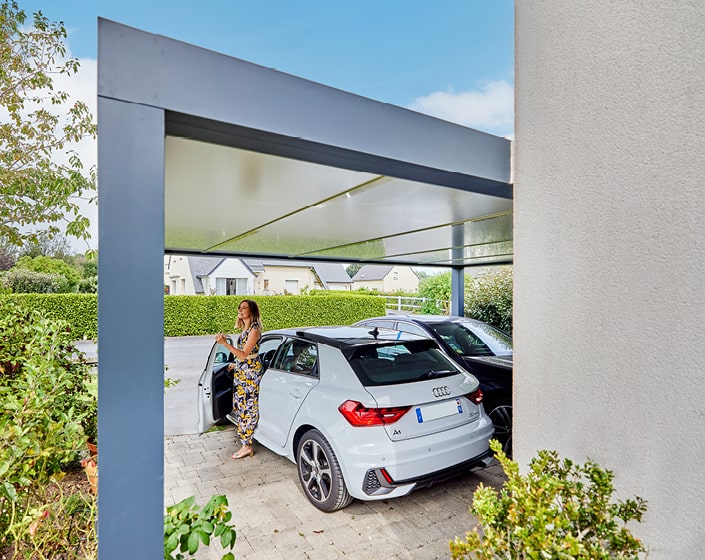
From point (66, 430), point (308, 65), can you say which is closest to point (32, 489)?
point (66, 430)

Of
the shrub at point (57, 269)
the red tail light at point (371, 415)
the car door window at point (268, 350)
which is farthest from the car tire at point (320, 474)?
the shrub at point (57, 269)

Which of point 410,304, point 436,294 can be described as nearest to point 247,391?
point 436,294

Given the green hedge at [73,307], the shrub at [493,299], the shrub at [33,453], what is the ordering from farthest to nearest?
1. the green hedge at [73,307]
2. the shrub at [493,299]
3. the shrub at [33,453]

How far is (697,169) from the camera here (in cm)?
165

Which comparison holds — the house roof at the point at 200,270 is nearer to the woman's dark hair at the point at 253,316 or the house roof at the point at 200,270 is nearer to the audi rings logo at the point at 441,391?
the woman's dark hair at the point at 253,316

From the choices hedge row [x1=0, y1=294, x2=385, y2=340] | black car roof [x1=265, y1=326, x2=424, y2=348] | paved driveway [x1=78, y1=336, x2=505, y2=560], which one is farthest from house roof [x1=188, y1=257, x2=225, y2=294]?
black car roof [x1=265, y1=326, x2=424, y2=348]

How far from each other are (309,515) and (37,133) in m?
5.89

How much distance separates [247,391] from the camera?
4699mm

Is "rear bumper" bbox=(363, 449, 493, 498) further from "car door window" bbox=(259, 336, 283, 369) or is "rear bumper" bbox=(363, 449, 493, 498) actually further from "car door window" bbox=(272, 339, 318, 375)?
"car door window" bbox=(259, 336, 283, 369)

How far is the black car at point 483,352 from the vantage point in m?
4.80

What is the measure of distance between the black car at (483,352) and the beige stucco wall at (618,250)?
260 cm

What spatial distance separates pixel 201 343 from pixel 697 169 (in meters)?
16.2

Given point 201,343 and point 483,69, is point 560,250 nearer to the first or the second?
point 201,343

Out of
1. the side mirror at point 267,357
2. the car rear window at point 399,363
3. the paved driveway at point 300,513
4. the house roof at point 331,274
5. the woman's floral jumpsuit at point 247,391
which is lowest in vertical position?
the paved driveway at point 300,513
